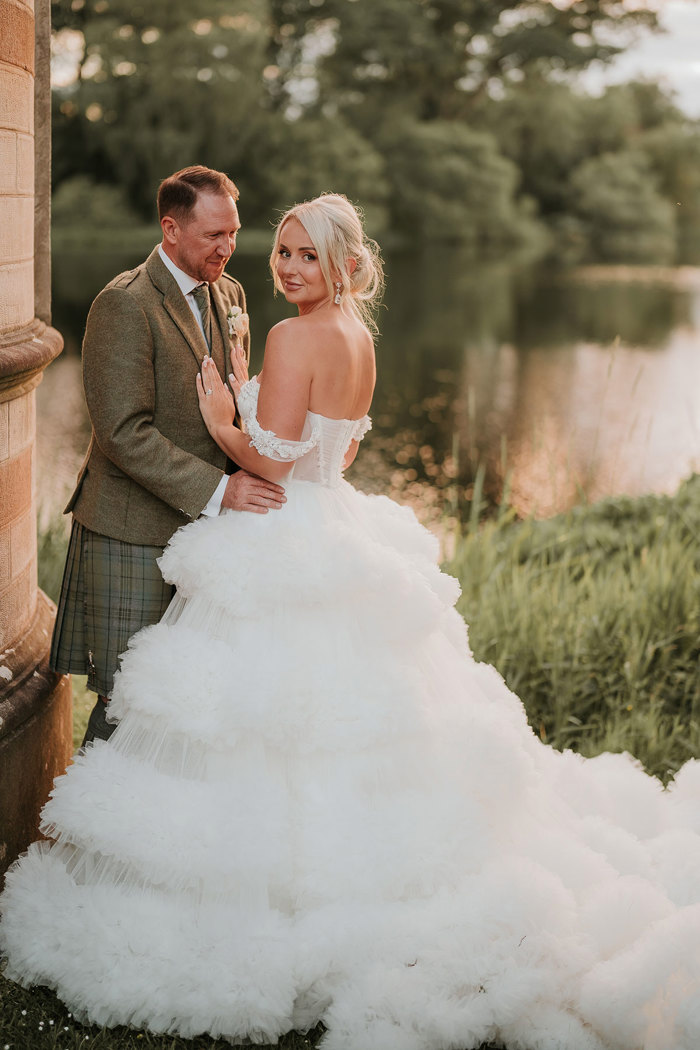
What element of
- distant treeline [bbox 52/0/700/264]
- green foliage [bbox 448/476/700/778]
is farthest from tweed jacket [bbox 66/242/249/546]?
distant treeline [bbox 52/0/700/264]

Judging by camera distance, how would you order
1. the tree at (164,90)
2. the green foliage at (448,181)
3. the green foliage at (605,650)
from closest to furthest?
the green foliage at (605,650) → the tree at (164,90) → the green foliage at (448,181)

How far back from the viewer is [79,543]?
3133 millimetres

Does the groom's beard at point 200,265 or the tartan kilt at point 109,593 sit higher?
the groom's beard at point 200,265

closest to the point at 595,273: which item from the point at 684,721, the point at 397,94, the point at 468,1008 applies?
the point at 397,94

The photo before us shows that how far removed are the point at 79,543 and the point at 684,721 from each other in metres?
2.88

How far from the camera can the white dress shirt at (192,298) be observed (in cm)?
297

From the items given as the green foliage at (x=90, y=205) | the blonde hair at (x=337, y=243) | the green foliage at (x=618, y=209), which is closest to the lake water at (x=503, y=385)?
the green foliage at (x=90, y=205)

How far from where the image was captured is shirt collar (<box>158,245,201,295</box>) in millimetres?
3006

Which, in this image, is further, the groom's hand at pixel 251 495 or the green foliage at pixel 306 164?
the green foliage at pixel 306 164

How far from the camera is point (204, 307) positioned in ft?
10.3

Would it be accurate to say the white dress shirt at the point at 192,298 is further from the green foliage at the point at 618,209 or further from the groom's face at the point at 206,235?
the green foliage at the point at 618,209

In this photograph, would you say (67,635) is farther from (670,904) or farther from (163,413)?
(670,904)

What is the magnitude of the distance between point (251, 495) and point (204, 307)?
2.01 feet

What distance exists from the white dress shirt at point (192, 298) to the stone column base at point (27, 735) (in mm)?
771
